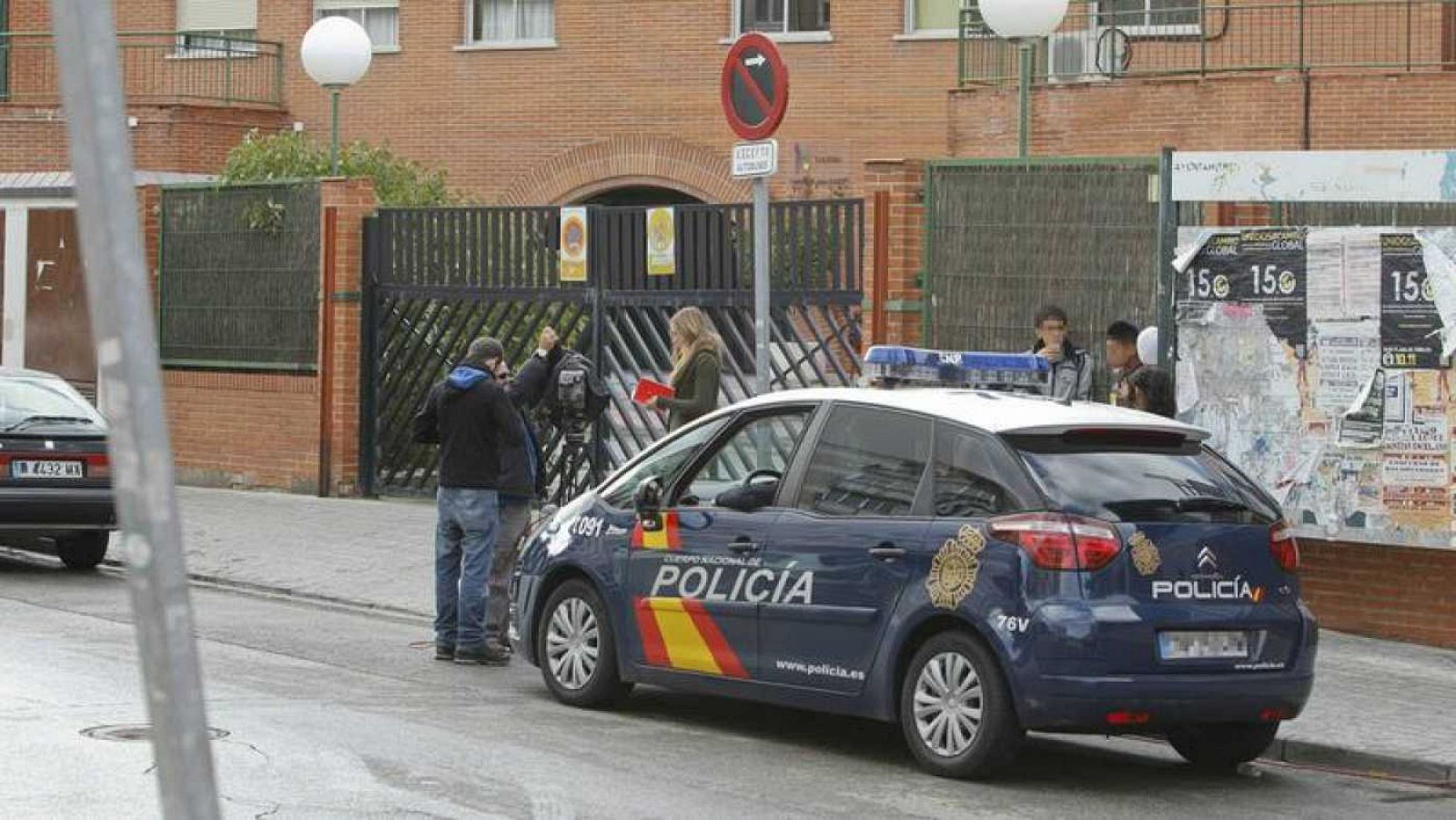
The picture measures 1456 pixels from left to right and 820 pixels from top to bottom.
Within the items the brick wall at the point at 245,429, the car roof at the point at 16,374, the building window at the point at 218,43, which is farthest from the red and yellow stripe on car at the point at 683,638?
the building window at the point at 218,43

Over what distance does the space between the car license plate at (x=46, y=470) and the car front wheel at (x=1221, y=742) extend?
912 cm

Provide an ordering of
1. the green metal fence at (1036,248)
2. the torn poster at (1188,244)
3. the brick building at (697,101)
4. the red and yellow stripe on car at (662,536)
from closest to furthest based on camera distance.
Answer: the red and yellow stripe on car at (662,536) < the torn poster at (1188,244) < the green metal fence at (1036,248) < the brick building at (697,101)

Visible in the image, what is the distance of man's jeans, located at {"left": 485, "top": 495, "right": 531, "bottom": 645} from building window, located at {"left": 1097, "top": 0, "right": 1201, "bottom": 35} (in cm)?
1098

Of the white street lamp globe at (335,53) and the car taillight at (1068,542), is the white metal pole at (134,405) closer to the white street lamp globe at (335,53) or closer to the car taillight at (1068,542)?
the car taillight at (1068,542)

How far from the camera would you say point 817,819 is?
883 centimetres

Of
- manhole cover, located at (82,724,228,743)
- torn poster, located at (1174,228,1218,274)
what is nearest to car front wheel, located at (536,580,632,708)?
manhole cover, located at (82,724,228,743)

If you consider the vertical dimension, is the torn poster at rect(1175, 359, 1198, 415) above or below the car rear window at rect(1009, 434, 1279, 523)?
above

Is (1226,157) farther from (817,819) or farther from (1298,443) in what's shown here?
(817,819)

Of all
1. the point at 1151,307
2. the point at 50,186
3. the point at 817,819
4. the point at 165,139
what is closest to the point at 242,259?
the point at 50,186

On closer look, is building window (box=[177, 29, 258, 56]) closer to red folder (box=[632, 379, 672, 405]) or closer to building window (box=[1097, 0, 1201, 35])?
building window (box=[1097, 0, 1201, 35])

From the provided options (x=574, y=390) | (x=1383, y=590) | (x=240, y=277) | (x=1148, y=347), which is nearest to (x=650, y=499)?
(x=1148, y=347)

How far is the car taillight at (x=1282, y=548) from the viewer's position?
991cm

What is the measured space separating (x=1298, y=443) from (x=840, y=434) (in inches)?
169

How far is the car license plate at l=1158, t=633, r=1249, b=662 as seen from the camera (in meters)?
9.50
